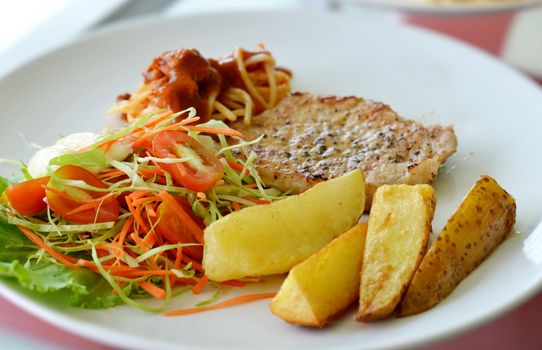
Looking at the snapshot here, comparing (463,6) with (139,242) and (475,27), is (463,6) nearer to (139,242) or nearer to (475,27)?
(475,27)

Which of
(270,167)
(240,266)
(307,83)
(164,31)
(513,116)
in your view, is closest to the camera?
(240,266)

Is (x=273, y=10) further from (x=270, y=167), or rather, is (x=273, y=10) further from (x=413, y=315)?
(x=413, y=315)

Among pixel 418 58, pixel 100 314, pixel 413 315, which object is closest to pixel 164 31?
pixel 418 58

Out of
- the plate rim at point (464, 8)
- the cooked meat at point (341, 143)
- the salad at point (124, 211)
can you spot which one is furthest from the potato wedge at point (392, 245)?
the plate rim at point (464, 8)

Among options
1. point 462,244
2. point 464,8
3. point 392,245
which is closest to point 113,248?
point 392,245

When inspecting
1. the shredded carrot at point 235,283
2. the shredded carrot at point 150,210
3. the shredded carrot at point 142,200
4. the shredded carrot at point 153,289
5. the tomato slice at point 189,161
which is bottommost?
the shredded carrot at point 235,283

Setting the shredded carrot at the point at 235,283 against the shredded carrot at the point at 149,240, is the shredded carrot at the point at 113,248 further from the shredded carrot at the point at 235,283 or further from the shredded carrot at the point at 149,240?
the shredded carrot at the point at 235,283
